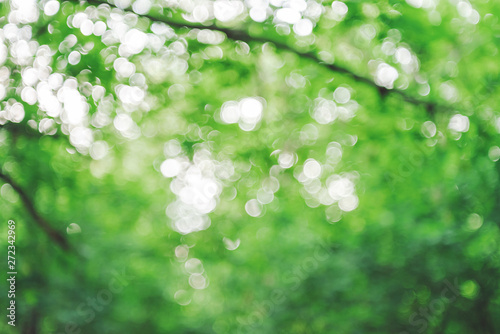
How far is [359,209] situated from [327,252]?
5.55ft

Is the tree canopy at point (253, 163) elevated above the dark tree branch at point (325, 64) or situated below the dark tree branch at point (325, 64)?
below

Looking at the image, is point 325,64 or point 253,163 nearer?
point 325,64

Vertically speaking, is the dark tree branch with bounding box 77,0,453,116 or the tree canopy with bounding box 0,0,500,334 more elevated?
the dark tree branch with bounding box 77,0,453,116

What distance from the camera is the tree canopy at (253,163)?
390 cm

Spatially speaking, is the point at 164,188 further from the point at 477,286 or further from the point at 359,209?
the point at 477,286

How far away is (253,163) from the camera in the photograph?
4477 millimetres

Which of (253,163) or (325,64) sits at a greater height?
(325,64)

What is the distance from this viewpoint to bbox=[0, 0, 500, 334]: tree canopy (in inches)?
154

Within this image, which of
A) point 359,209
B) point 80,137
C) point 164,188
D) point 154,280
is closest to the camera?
point 80,137

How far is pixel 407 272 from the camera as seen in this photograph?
7211mm

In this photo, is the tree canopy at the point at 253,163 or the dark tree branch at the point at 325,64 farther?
the tree canopy at the point at 253,163

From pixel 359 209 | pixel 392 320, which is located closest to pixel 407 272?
pixel 392 320

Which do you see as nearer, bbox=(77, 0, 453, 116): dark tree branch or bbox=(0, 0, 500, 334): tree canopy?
bbox=(77, 0, 453, 116): dark tree branch

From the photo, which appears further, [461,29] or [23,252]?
→ [461,29]
